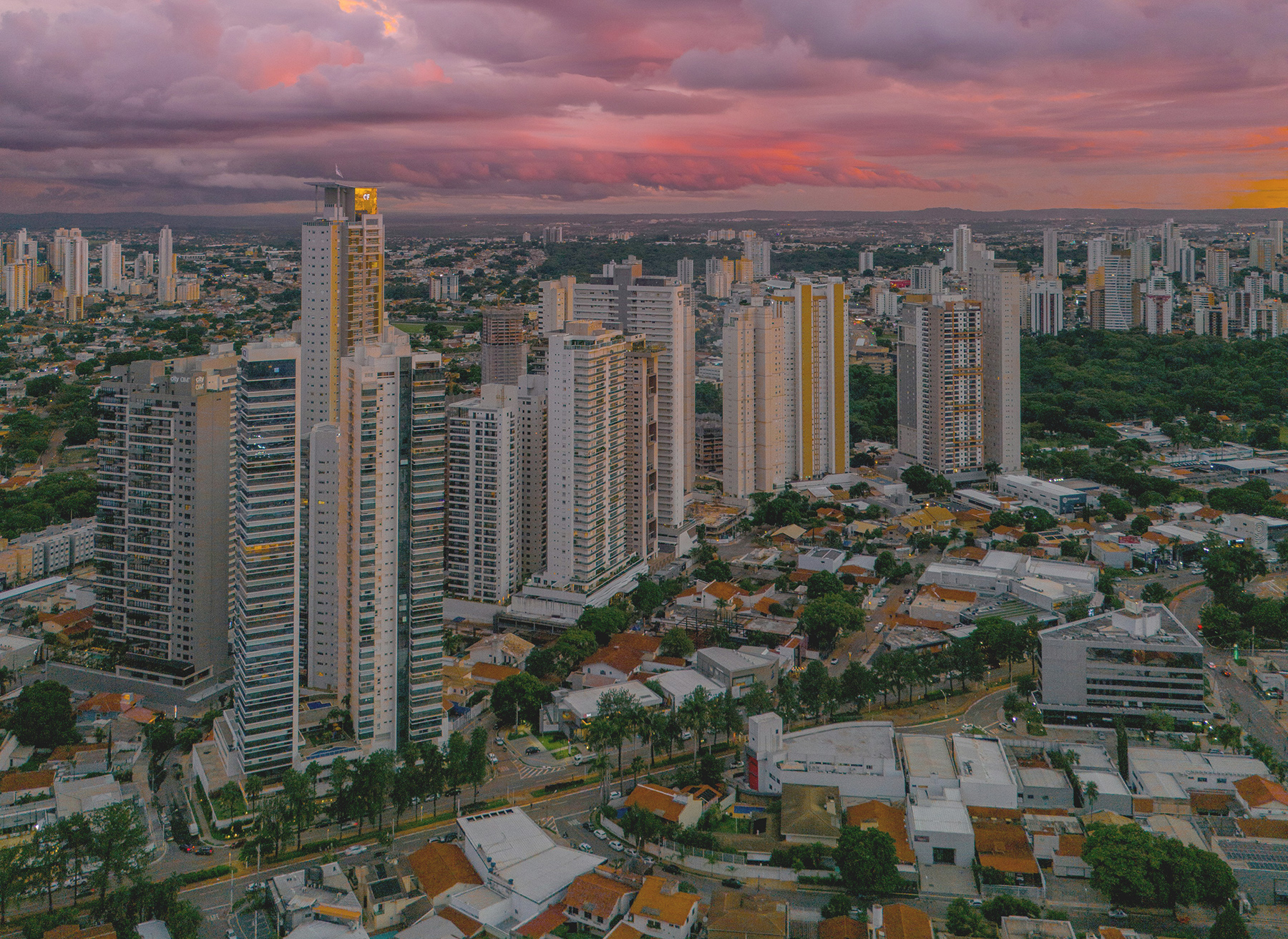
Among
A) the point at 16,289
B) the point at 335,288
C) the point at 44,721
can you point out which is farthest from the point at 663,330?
the point at 16,289

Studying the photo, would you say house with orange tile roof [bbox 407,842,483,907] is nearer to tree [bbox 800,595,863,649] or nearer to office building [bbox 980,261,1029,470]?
tree [bbox 800,595,863,649]

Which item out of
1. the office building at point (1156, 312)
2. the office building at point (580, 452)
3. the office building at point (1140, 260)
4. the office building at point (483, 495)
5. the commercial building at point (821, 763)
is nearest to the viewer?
the commercial building at point (821, 763)

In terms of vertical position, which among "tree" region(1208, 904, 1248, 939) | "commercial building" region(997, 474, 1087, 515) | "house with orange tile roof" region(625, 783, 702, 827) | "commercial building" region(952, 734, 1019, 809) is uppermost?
"commercial building" region(997, 474, 1087, 515)

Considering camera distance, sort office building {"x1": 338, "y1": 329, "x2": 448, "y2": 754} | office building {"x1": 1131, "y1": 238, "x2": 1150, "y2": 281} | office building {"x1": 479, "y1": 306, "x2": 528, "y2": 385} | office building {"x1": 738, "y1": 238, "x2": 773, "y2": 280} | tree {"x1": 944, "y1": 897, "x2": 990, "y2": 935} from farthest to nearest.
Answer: office building {"x1": 1131, "y1": 238, "x2": 1150, "y2": 281}
office building {"x1": 738, "y1": 238, "x2": 773, "y2": 280}
office building {"x1": 479, "y1": 306, "x2": 528, "y2": 385}
office building {"x1": 338, "y1": 329, "x2": 448, "y2": 754}
tree {"x1": 944, "y1": 897, "x2": 990, "y2": 935}

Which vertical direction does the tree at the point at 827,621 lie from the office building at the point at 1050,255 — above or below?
below

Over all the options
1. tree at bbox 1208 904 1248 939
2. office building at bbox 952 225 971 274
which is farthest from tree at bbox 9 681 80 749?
office building at bbox 952 225 971 274

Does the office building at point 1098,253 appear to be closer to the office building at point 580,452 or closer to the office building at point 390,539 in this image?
the office building at point 580,452

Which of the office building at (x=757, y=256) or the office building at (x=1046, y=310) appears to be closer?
the office building at (x=1046, y=310)

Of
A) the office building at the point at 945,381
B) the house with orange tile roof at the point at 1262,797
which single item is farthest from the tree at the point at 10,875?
the office building at the point at 945,381
